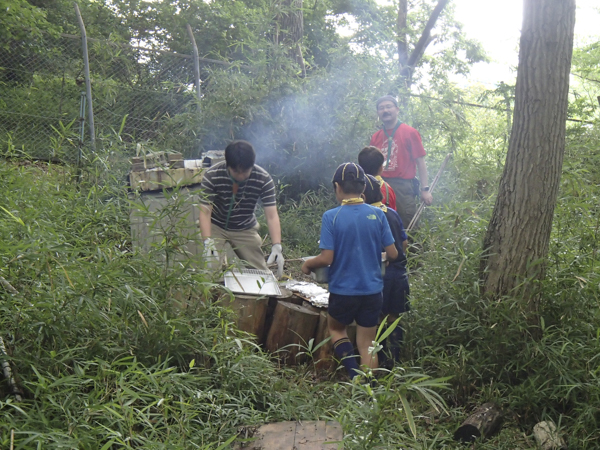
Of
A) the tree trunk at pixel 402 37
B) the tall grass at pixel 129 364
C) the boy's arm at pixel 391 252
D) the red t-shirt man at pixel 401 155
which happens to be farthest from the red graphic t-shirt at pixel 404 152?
the tree trunk at pixel 402 37

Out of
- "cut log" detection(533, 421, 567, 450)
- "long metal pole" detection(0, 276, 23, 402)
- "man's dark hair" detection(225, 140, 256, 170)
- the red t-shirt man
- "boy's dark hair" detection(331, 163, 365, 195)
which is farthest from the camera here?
the red t-shirt man

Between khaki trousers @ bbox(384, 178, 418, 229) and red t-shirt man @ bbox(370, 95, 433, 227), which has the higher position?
red t-shirt man @ bbox(370, 95, 433, 227)

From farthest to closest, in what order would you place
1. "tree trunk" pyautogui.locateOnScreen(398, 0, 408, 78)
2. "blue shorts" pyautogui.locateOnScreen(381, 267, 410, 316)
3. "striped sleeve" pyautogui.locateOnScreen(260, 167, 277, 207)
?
"tree trunk" pyautogui.locateOnScreen(398, 0, 408, 78) < "striped sleeve" pyautogui.locateOnScreen(260, 167, 277, 207) < "blue shorts" pyautogui.locateOnScreen(381, 267, 410, 316)

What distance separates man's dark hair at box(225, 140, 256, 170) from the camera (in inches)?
170

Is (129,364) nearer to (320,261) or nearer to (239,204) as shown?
(320,261)

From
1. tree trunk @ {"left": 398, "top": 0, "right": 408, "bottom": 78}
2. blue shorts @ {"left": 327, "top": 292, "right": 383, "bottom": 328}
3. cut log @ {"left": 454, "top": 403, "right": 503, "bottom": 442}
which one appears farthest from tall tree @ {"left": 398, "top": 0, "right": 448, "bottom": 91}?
cut log @ {"left": 454, "top": 403, "right": 503, "bottom": 442}

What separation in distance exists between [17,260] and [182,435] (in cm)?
122

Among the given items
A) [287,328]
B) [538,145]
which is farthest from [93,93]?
[538,145]

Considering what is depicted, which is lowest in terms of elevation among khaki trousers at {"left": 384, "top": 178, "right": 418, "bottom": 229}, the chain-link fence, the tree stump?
the tree stump

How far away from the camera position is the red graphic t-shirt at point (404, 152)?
5562 millimetres

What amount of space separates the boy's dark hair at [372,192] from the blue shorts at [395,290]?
21.4 inches

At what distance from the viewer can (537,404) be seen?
11.0 feet

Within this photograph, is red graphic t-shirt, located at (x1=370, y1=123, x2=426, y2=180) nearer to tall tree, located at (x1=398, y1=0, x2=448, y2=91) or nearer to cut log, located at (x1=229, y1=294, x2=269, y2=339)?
cut log, located at (x1=229, y1=294, x2=269, y2=339)

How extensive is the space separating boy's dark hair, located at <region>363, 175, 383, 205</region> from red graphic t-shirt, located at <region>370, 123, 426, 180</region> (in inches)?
64.4
